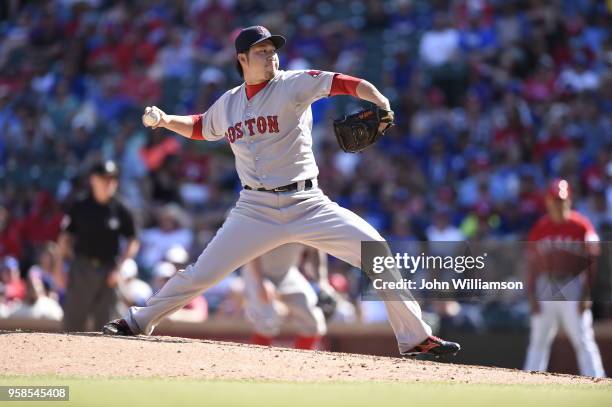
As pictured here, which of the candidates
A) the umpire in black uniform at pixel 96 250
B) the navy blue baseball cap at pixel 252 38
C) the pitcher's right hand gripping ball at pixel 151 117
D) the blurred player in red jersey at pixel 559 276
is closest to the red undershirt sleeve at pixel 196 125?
the pitcher's right hand gripping ball at pixel 151 117

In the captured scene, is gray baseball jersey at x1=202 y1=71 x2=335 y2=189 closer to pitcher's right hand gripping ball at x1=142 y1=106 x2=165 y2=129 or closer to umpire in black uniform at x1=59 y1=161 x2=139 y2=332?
pitcher's right hand gripping ball at x1=142 y1=106 x2=165 y2=129

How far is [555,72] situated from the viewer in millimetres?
13984

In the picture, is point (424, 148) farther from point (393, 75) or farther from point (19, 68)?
point (19, 68)

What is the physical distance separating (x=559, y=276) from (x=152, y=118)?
4.35 meters

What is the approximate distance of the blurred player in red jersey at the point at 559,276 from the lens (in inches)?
372

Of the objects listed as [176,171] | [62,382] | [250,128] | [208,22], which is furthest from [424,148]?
[62,382]

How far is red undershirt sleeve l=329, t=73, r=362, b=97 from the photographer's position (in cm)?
637

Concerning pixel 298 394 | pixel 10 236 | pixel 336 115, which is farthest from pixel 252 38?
pixel 10 236

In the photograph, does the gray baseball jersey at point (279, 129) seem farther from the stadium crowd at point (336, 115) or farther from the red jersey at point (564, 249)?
the stadium crowd at point (336, 115)

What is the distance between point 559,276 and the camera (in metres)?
9.60

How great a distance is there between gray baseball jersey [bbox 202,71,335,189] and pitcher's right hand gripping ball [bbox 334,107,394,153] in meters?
0.23

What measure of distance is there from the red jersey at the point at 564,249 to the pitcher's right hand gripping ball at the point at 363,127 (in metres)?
3.49

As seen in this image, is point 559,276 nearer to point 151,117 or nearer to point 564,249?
point 564,249

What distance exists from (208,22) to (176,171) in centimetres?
332
